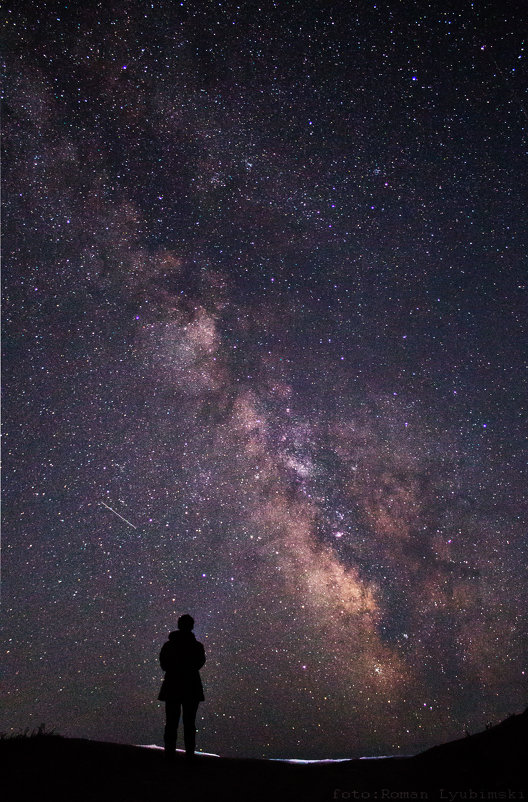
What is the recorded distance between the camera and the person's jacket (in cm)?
479

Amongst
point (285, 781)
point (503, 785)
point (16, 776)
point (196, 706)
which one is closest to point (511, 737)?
point (503, 785)

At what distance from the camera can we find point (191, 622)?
5109mm

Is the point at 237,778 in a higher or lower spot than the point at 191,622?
lower

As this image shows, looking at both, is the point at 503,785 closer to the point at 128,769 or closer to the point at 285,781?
the point at 285,781

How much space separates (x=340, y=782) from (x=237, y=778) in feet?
2.92

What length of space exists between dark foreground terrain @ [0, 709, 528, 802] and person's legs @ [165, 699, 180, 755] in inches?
5.1

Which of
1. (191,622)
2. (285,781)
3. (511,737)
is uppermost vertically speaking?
(191,622)

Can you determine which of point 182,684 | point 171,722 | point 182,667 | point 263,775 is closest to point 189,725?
point 171,722

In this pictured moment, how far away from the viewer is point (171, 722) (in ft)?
15.7

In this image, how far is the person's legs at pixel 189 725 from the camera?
471 cm

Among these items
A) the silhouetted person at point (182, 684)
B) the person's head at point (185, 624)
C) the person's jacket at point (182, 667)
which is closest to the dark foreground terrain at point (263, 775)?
the silhouetted person at point (182, 684)

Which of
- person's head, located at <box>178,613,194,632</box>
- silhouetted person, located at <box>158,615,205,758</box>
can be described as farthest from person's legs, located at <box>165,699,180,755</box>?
person's head, located at <box>178,613,194,632</box>

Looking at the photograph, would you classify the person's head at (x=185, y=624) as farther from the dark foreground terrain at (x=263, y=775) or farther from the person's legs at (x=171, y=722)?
the dark foreground terrain at (x=263, y=775)

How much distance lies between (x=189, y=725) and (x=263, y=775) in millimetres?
923
